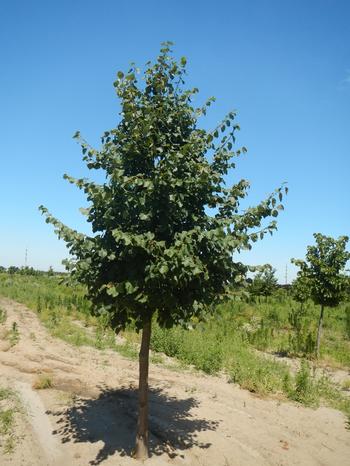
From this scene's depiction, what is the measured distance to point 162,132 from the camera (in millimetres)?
5602

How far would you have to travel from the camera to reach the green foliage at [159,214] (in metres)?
4.88

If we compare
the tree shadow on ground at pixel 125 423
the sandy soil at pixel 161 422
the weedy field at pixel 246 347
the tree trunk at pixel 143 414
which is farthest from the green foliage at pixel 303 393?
the tree trunk at pixel 143 414

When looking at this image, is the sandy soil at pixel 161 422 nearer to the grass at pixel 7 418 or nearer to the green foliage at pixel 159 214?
the grass at pixel 7 418

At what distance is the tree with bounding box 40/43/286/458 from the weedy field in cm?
56

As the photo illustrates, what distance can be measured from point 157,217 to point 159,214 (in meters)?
0.05

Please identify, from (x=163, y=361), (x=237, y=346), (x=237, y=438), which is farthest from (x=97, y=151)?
(x=237, y=346)

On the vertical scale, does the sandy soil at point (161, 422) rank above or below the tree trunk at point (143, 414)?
below

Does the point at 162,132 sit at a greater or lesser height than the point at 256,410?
greater

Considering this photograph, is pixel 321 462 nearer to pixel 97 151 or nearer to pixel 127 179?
pixel 127 179

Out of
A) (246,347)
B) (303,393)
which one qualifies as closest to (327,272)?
(246,347)

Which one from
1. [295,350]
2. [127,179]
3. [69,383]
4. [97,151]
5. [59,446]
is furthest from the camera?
[295,350]

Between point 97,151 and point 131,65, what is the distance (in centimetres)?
128

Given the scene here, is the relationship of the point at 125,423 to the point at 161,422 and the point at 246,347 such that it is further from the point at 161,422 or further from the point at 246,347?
the point at 246,347

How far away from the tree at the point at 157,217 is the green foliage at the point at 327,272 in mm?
9722
